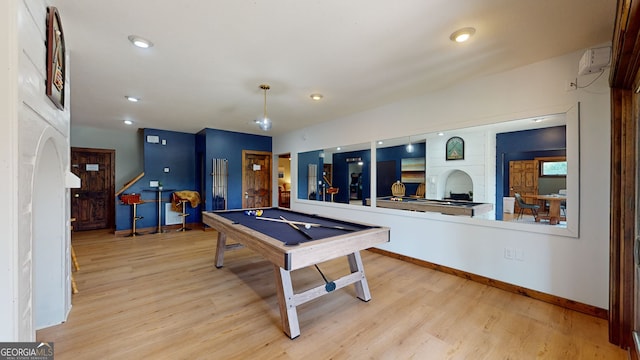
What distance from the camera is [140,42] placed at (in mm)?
2230

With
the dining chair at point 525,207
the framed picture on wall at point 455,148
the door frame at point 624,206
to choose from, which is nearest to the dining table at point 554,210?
the dining chair at point 525,207

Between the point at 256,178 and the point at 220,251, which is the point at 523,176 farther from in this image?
the point at 220,251

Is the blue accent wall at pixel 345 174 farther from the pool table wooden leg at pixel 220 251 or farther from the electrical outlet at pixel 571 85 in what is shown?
the electrical outlet at pixel 571 85

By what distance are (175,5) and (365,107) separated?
3.09 metres

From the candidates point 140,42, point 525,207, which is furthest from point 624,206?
point 140,42

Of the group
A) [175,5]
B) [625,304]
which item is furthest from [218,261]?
[625,304]

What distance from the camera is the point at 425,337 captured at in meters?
2.02

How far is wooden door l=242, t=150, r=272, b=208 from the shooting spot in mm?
6625

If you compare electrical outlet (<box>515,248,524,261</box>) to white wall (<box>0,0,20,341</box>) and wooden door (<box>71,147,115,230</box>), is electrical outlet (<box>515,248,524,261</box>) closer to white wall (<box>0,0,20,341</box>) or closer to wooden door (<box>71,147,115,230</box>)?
white wall (<box>0,0,20,341</box>)

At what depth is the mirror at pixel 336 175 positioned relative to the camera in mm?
6332

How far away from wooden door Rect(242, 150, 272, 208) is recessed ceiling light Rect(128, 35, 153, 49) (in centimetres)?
430

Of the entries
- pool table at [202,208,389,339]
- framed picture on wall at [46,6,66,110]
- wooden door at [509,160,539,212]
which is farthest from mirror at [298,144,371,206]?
framed picture on wall at [46,6,66,110]

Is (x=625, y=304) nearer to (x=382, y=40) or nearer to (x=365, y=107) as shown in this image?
(x=382, y=40)

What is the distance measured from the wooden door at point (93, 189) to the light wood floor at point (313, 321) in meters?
3.77
